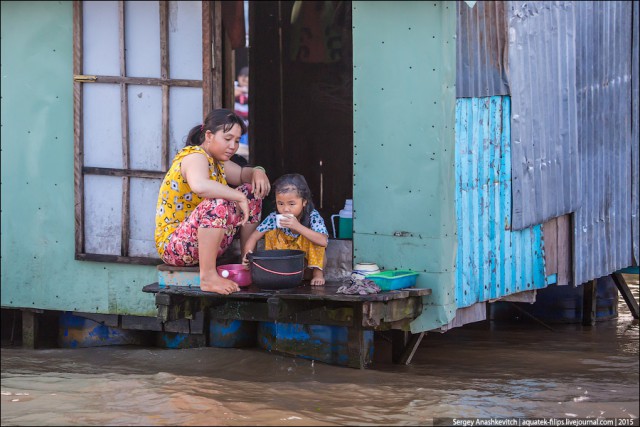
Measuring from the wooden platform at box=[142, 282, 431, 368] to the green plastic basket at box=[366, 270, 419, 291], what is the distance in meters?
0.06

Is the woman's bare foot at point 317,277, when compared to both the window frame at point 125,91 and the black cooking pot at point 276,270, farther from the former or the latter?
the window frame at point 125,91

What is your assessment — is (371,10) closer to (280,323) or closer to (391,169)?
(391,169)

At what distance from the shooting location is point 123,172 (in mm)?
8344

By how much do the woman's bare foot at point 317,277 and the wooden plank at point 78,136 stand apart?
2081 millimetres

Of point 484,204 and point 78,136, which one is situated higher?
point 78,136

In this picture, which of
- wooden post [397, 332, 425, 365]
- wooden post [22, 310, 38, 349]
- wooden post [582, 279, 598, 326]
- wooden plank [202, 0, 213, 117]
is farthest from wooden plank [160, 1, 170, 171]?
wooden post [582, 279, 598, 326]

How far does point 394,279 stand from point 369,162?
0.89 metres

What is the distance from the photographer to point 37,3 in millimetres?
8500

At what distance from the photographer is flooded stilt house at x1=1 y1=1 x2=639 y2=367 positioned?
742 cm

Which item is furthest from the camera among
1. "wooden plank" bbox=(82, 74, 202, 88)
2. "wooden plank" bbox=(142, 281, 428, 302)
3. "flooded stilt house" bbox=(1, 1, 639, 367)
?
"wooden plank" bbox=(82, 74, 202, 88)

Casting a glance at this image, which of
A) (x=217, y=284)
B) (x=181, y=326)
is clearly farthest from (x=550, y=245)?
(x=181, y=326)

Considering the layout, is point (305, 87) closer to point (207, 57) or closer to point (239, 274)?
point (207, 57)

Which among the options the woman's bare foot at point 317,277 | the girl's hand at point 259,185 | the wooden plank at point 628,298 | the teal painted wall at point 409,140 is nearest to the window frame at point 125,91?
the girl's hand at point 259,185

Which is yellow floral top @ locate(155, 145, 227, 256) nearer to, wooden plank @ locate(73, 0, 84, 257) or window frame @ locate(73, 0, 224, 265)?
window frame @ locate(73, 0, 224, 265)
